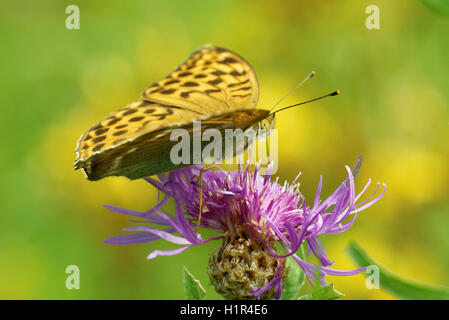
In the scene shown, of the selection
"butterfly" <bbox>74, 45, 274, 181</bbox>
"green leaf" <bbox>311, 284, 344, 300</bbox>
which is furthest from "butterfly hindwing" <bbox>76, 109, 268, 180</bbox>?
"green leaf" <bbox>311, 284, 344, 300</bbox>

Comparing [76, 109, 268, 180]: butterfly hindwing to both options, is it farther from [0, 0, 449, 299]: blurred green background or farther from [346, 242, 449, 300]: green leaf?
[0, 0, 449, 299]: blurred green background

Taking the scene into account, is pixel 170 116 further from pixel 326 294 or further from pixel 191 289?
pixel 326 294

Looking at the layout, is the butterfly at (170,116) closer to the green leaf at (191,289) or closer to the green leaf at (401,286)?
the green leaf at (191,289)

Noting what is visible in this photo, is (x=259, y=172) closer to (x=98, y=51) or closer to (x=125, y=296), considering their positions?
(x=125, y=296)

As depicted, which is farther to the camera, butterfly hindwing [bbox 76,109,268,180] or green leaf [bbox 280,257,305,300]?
green leaf [bbox 280,257,305,300]

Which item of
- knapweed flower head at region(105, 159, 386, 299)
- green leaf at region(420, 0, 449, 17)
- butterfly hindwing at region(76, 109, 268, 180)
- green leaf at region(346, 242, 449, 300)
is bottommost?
green leaf at region(346, 242, 449, 300)

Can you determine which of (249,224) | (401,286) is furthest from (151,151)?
(401,286)
